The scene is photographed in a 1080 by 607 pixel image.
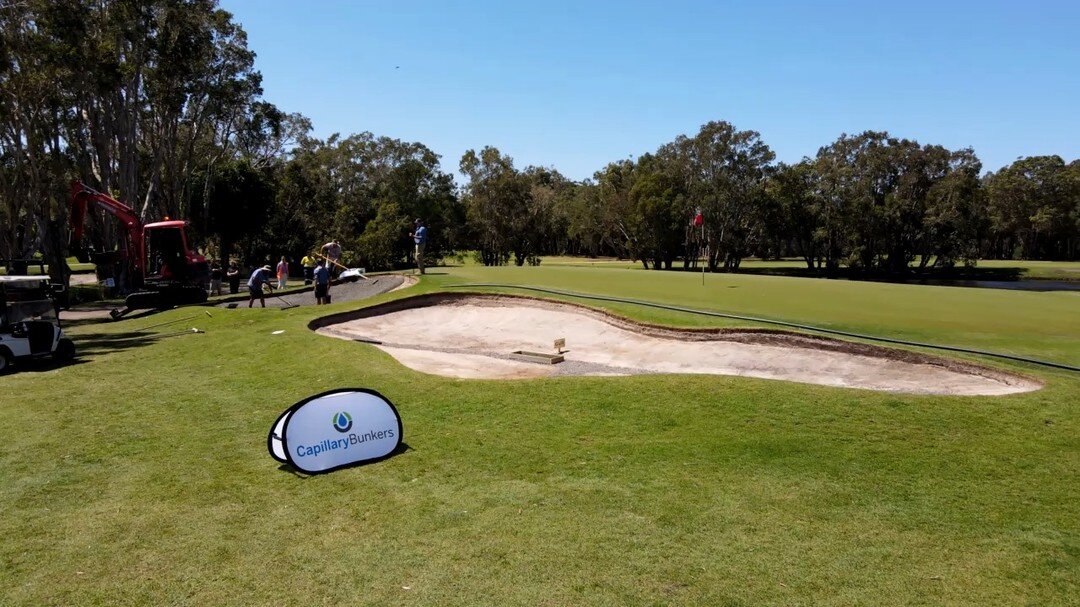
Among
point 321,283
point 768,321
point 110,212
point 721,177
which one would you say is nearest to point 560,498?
point 768,321

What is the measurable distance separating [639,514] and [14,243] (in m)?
42.5

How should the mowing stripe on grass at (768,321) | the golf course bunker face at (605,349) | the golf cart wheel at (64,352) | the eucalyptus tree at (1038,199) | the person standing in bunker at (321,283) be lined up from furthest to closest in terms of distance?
the eucalyptus tree at (1038,199), the person standing in bunker at (321,283), the golf cart wheel at (64,352), the golf course bunker face at (605,349), the mowing stripe on grass at (768,321)

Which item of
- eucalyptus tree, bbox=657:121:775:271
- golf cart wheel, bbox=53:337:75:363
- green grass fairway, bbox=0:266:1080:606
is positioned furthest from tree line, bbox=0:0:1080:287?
green grass fairway, bbox=0:266:1080:606

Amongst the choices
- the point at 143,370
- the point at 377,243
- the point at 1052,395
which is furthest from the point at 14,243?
the point at 1052,395

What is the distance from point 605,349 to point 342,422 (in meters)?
9.36

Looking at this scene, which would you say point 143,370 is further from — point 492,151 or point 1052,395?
point 492,151

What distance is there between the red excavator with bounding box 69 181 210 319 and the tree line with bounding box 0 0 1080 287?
1336 cm

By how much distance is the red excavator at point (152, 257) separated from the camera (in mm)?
26922

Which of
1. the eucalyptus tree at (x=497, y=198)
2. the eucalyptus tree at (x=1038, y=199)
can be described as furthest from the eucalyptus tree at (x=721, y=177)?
the eucalyptus tree at (x=1038, y=199)

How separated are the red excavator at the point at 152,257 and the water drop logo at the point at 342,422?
75.3 ft

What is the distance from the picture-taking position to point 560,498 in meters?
6.74

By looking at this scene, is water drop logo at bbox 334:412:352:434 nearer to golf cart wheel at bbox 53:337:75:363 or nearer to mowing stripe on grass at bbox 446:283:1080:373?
mowing stripe on grass at bbox 446:283:1080:373

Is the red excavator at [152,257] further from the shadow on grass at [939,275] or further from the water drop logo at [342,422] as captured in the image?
the shadow on grass at [939,275]

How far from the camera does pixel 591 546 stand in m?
5.70
